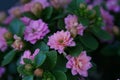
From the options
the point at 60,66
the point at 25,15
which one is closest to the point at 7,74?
the point at 25,15

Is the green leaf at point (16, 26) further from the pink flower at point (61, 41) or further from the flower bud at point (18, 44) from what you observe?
the pink flower at point (61, 41)

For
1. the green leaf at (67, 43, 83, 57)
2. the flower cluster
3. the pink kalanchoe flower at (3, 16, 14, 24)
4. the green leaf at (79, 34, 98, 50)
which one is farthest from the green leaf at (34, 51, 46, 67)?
the pink kalanchoe flower at (3, 16, 14, 24)

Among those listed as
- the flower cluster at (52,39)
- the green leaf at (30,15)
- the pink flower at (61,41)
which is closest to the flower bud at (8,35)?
the flower cluster at (52,39)

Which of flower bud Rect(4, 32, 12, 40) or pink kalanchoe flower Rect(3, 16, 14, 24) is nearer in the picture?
flower bud Rect(4, 32, 12, 40)

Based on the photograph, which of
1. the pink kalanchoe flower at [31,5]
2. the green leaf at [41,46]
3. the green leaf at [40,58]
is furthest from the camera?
the pink kalanchoe flower at [31,5]

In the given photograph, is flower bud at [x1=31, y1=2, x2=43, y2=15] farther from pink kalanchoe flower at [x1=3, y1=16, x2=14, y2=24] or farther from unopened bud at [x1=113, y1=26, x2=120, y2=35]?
unopened bud at [x1=113, y1=26, x2=120, y2=35]

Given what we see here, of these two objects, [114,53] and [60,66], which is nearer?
[60,66]

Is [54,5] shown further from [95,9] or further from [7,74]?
[7,74]
